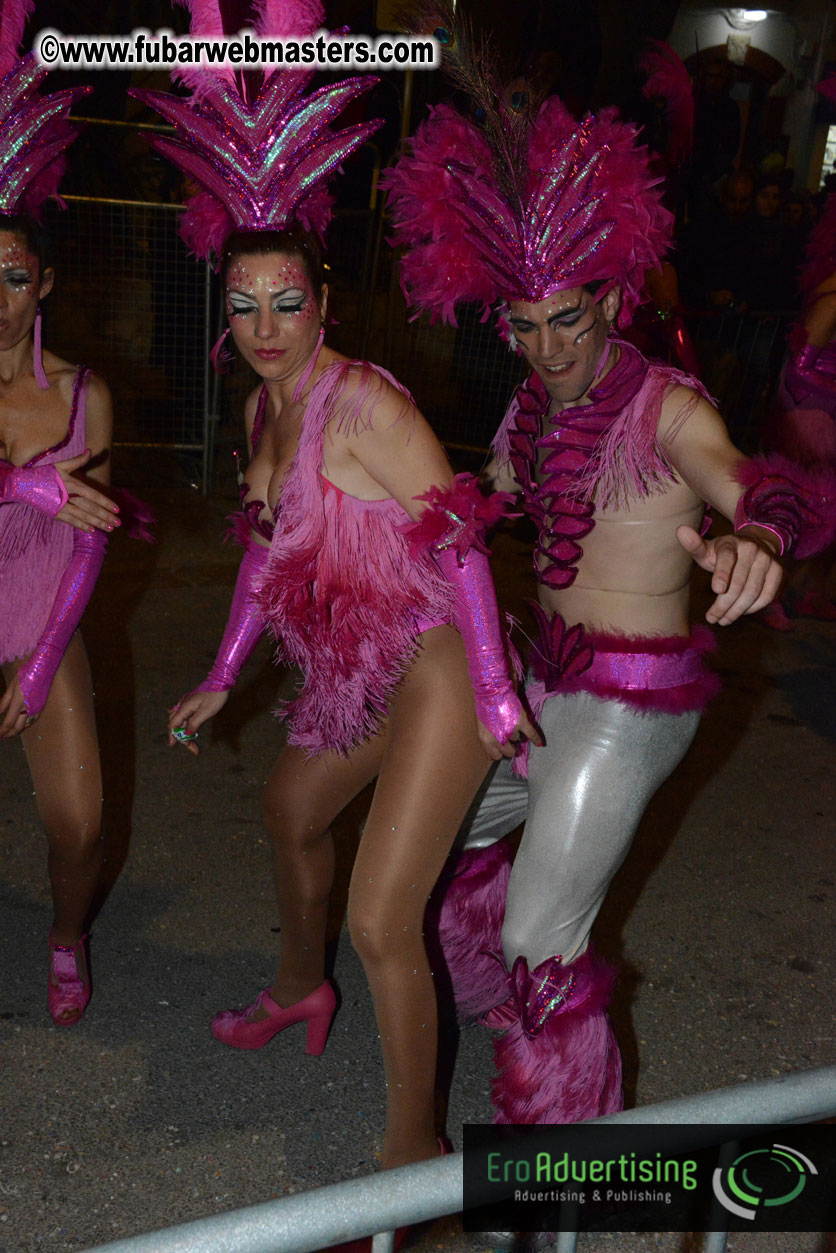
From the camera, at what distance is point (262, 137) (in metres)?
2.37

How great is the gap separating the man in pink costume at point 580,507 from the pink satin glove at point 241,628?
642 millimetres

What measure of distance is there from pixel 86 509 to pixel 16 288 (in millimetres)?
611

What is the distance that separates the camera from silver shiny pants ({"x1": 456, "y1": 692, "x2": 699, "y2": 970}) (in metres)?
2.38

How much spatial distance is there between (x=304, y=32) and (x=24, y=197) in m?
0.74

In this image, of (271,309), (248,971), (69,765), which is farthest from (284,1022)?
(271,309)

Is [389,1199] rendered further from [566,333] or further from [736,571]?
[566,333]

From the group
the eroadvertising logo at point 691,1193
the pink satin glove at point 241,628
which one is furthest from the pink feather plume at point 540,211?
the eroadvertising logo at point 691,1193

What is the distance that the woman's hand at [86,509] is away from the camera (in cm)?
250

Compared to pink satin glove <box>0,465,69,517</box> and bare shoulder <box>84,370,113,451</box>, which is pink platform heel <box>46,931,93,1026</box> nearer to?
pink satin glove <box>0,465,69,517</box>

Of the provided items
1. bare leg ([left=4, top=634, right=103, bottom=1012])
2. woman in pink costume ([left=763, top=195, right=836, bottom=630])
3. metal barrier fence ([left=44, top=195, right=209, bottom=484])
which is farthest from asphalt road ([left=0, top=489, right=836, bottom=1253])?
metal barrier fence ([left=44, top=195, right=209, bottom=484])

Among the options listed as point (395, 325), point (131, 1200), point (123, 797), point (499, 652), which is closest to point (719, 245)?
point (395, 325)

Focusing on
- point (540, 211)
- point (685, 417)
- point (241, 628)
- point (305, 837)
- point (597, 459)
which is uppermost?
point (540, 211)

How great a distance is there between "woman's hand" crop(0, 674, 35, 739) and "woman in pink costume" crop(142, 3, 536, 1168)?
70 cm

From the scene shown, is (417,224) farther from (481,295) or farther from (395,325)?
(395,325)
